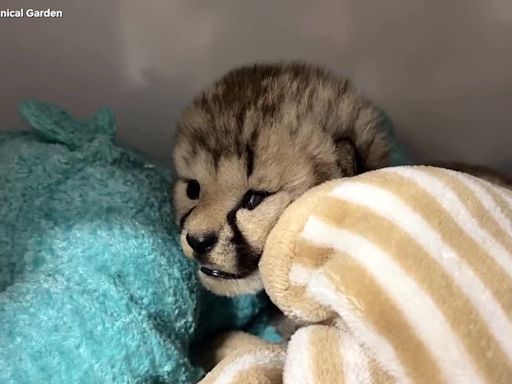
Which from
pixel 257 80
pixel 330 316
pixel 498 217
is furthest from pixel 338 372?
pixel 257 80

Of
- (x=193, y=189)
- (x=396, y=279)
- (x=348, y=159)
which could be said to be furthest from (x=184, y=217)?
(x=396, y=279)

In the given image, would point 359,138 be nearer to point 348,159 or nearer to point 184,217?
point 348,159

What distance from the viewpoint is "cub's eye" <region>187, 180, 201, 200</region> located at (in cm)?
89

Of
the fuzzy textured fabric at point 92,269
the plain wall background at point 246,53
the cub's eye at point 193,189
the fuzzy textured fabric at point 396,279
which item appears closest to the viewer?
the fuzzy textured fabric at point 396,279

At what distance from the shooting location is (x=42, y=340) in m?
0.78

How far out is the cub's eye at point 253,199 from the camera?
83cm

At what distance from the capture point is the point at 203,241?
82 cm

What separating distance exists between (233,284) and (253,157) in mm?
126

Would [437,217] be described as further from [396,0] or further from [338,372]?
[396,0]

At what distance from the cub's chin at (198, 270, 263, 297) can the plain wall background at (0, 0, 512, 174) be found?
0.35 meters

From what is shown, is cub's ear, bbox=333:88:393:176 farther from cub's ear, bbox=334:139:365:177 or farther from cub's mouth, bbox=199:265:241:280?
cub's mouth, bbox=199:265:241:280

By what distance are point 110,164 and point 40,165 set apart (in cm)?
7

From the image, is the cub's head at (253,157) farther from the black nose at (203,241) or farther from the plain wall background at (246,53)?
the plain wall background at (246,53)

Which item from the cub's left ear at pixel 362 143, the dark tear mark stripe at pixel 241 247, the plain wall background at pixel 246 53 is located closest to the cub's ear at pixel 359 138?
the cub's left ear at pixel 362 143
